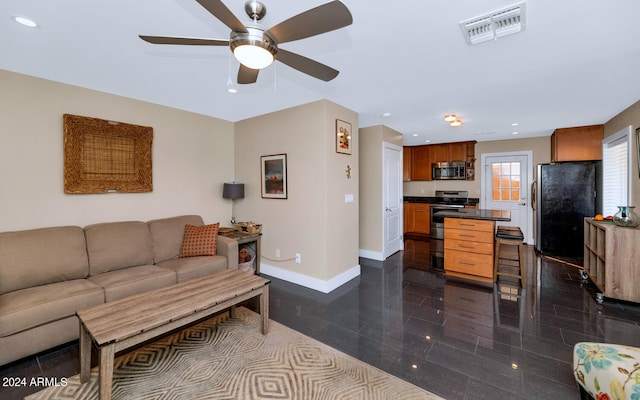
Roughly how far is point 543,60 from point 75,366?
4498mm

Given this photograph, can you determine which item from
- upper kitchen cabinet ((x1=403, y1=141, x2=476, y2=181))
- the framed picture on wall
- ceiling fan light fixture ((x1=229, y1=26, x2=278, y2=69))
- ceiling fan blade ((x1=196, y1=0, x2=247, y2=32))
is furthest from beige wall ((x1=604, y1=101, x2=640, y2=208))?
ceiling fan blade ((x1=196, y1=0, x2=247, y2=32))

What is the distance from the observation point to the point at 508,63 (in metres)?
2.34

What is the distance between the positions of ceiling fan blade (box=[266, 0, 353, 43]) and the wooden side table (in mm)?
2709

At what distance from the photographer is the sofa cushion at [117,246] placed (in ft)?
9.17

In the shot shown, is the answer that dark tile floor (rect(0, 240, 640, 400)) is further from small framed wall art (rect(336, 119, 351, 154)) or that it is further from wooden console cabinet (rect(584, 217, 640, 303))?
small framed wall art (rect(336, 119, 351, 154))

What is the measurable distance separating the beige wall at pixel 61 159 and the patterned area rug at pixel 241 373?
1819 mm

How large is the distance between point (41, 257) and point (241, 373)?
86.9 inches

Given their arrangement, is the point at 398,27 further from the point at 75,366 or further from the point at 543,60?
the point at 75,366

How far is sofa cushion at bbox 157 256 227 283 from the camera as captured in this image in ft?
9.55

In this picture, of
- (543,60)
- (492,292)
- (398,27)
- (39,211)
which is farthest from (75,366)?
(543,60)

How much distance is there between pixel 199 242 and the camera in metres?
3.37

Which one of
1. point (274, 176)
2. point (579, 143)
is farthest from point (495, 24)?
point (579, 143)

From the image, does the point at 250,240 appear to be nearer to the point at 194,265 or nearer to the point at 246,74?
the point at 194,265

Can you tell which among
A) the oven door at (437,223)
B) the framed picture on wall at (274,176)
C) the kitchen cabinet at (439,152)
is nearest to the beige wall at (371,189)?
the framed picture on wall at (274,176)
